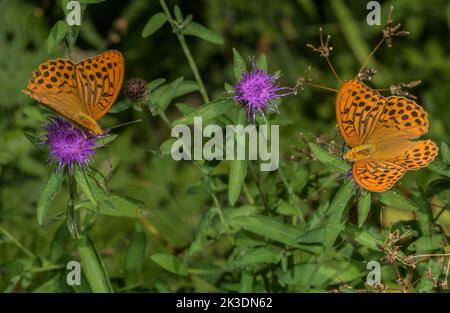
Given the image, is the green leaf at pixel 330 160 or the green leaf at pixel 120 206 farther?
the green leaf at pixel 120 206

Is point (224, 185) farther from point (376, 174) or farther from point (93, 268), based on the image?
point (376, 174)

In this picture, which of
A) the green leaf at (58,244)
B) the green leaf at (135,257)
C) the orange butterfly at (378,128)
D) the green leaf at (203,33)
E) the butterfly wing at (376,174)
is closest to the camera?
the butterfly wing at (376,174)

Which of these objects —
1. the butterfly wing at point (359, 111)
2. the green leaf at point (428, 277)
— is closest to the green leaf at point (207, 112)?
the butterfly wing at point (359, 111)

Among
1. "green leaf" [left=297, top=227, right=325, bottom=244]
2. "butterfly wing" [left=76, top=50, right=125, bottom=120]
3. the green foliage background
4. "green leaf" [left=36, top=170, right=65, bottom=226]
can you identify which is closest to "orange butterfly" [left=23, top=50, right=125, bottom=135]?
"butterfly wing" [left=76, top=50, right=125, bottom=120]

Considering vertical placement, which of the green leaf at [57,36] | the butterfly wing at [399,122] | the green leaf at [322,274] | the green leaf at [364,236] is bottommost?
the green leaf at [322,274]

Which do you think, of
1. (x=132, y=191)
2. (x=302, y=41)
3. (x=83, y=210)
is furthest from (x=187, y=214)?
(x=302, y=41)

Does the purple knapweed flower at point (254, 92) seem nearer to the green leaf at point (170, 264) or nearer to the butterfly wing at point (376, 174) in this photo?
the butterfly wing at point (376, 174)

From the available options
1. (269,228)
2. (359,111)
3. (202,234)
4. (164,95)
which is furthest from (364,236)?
(164,95)
